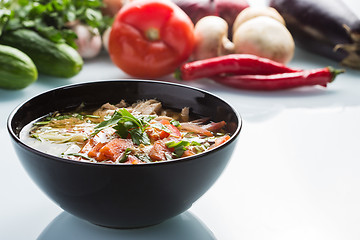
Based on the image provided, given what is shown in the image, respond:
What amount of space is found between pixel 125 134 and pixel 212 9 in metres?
1.50

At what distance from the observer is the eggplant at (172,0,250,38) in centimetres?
229

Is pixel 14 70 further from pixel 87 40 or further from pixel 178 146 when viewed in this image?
pixel 178 146

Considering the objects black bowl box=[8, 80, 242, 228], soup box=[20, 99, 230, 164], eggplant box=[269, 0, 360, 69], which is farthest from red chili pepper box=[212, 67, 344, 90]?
black bowl box=[8, 80, 242, 228]

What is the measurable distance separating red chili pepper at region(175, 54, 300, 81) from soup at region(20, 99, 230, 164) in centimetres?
80

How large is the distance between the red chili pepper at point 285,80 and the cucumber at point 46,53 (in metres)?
0.57

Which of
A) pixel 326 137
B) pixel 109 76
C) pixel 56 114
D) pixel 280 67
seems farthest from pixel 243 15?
pixel 56 114

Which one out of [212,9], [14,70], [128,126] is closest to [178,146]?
[128,126]

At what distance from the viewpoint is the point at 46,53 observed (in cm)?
190

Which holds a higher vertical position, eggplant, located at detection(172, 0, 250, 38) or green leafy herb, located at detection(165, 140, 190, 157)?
green leafy herb, located at detection(165, 140, 190, 157)

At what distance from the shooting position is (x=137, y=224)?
86 cm

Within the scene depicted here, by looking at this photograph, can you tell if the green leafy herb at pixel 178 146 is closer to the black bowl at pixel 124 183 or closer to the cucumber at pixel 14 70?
the black bowl at pixel 124 183

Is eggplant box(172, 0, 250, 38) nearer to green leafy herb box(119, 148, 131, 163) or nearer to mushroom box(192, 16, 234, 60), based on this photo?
mushroom box(192, 16, 234, 60)

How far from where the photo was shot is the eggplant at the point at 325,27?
214cm

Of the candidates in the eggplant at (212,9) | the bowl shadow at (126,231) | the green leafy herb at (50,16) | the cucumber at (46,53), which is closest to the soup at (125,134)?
the bowl shadow at (126,231)
